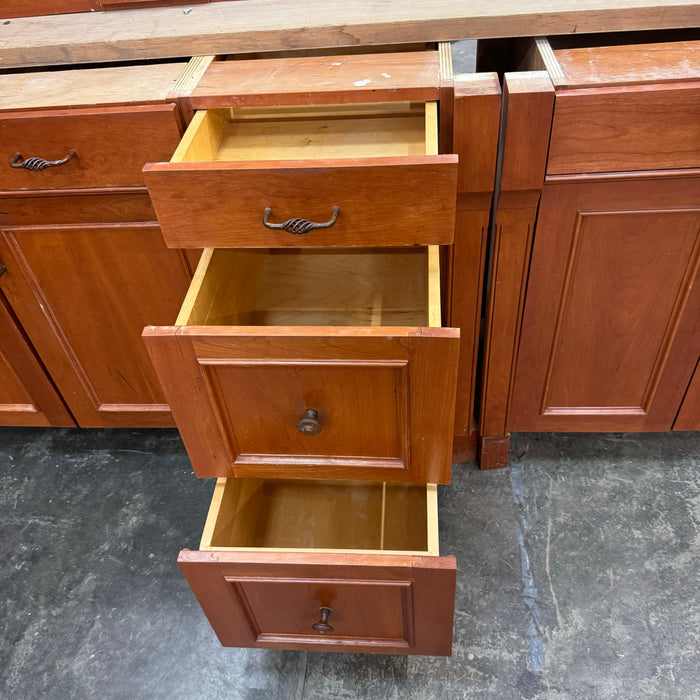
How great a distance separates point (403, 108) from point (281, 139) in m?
0.20

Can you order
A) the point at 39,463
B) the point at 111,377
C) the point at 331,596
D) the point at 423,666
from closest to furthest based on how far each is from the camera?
1. the point at 331,596
2. the point at 423,666
3. the point at 111,377
4. the point at 39,463

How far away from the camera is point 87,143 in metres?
0.96

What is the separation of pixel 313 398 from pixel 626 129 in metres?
0.57

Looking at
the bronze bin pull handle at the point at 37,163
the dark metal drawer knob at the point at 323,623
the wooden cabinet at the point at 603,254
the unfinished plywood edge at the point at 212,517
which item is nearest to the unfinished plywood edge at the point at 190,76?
the bronze bin pull handle at the point at 37,163

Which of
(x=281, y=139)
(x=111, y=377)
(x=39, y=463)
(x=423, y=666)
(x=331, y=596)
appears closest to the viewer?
(x=331, y=596)

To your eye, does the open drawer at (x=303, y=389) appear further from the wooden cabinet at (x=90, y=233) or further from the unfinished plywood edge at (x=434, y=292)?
the wooden cabinet at (x=90, y=233)

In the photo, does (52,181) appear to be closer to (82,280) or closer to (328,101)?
(82,280)

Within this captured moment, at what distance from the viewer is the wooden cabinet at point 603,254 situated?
87 centimetres

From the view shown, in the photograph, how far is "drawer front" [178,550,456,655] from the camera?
2.65ft

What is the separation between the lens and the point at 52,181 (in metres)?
1.01

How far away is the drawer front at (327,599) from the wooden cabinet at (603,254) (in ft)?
1.57

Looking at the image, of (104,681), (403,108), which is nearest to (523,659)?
(104,681)

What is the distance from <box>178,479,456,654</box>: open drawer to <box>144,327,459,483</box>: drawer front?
0.31 feet

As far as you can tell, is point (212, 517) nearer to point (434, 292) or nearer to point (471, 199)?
point (434, 292)
